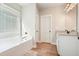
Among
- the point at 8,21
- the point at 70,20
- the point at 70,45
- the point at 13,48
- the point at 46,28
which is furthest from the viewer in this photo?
the point at 46,28

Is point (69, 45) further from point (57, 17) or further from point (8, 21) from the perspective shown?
point (57, 17)

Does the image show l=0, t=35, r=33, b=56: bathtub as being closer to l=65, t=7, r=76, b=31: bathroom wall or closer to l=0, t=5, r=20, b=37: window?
l=0, t=5, r=20, b=37: window

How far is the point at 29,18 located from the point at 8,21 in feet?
3.75

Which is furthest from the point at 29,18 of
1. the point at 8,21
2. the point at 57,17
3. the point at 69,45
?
the point at 69,45

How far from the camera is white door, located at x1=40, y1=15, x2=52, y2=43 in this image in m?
6.59

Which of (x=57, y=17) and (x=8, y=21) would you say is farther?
(x=57, y=17)

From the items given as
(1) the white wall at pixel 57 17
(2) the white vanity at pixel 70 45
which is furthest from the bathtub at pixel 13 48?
(1) the white wall at pixel 57 17

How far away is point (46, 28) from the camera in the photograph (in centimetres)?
667

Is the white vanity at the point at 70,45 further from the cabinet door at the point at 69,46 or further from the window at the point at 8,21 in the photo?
the window at the point at 8,21

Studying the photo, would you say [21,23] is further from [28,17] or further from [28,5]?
[28,5]

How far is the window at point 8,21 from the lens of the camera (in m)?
4.14

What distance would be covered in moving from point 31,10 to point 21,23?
32.3 inches

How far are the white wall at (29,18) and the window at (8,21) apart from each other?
31 cm

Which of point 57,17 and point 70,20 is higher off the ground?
point 57,17
